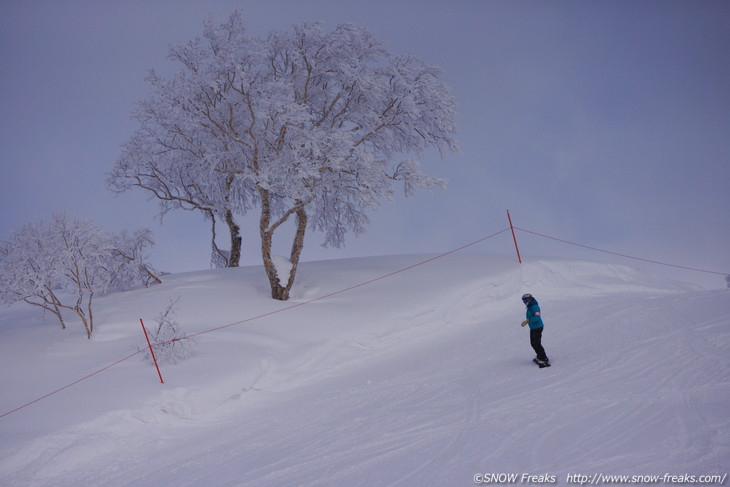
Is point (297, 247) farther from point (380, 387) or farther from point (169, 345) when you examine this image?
point (380, 387)

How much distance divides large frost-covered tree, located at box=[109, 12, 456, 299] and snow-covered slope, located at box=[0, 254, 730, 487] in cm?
319

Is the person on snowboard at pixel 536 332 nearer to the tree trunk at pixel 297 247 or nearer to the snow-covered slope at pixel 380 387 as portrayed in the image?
the snow-covered slope at pixel 380 387

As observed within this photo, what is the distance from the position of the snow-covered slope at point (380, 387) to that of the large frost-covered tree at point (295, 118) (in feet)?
10.5

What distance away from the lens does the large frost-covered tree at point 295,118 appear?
47.9ft

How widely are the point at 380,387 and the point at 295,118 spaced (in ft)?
25.6

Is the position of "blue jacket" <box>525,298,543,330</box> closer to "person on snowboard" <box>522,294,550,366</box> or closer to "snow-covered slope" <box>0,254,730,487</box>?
"person on snowboard" <box>522,294,550,366</box>

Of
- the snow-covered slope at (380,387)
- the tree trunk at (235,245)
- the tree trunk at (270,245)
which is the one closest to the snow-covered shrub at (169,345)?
the snow-covered slope at (380,387)

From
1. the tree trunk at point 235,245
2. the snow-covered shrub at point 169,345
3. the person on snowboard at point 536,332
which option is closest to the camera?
the person on snowboard at point 536,332

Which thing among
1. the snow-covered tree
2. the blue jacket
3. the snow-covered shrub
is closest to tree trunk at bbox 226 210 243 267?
the snow-covered tree

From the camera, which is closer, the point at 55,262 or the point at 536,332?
the point at 536,332

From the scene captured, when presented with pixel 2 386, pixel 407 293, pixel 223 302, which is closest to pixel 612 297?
pixel 407 293

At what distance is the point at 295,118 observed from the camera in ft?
46.7

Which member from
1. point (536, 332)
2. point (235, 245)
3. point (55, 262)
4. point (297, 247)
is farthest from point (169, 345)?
point (235, 245)

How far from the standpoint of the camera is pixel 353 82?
15672 mm
